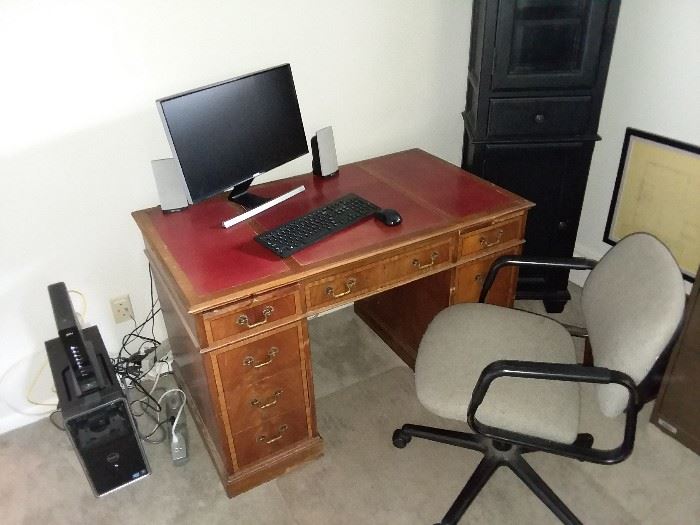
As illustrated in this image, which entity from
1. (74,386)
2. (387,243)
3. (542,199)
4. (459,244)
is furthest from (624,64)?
(74,386)

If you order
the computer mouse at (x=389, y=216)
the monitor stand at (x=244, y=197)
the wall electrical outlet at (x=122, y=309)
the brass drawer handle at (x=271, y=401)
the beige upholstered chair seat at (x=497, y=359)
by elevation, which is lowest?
the brass drawer handle at (x=271, y=401)

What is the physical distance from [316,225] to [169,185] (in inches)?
21.0

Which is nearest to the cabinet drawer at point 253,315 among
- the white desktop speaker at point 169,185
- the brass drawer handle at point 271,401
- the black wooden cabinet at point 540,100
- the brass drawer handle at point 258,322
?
the brass drawer handle at point 258,322

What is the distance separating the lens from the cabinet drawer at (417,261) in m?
1.98

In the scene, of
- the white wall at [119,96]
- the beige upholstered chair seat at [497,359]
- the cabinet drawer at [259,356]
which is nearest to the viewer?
the beige upholstered chair seat at [497,359]

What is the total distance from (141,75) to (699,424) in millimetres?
2271

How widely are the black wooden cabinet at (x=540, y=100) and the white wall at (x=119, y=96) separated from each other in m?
0.37

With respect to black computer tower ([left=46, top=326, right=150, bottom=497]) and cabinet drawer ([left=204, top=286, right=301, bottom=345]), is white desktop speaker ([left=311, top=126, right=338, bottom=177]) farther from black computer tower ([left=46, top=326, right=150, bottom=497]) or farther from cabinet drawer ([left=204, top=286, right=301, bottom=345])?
black computer tower ([left=46, top=326, right=150, bottom=497])

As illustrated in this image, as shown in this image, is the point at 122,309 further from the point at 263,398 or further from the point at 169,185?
the point at 263,398

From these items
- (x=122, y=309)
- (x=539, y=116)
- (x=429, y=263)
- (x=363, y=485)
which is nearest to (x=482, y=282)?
(x=429, y=263)

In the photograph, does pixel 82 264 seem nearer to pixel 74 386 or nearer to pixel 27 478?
pixel 74 386

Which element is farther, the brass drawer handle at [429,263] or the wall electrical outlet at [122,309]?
the wall electrical outlet at [122,309]

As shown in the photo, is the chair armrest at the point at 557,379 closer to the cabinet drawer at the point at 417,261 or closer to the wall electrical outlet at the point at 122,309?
the cabinet drawer at the point at 417,261

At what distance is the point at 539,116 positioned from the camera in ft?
7.89
